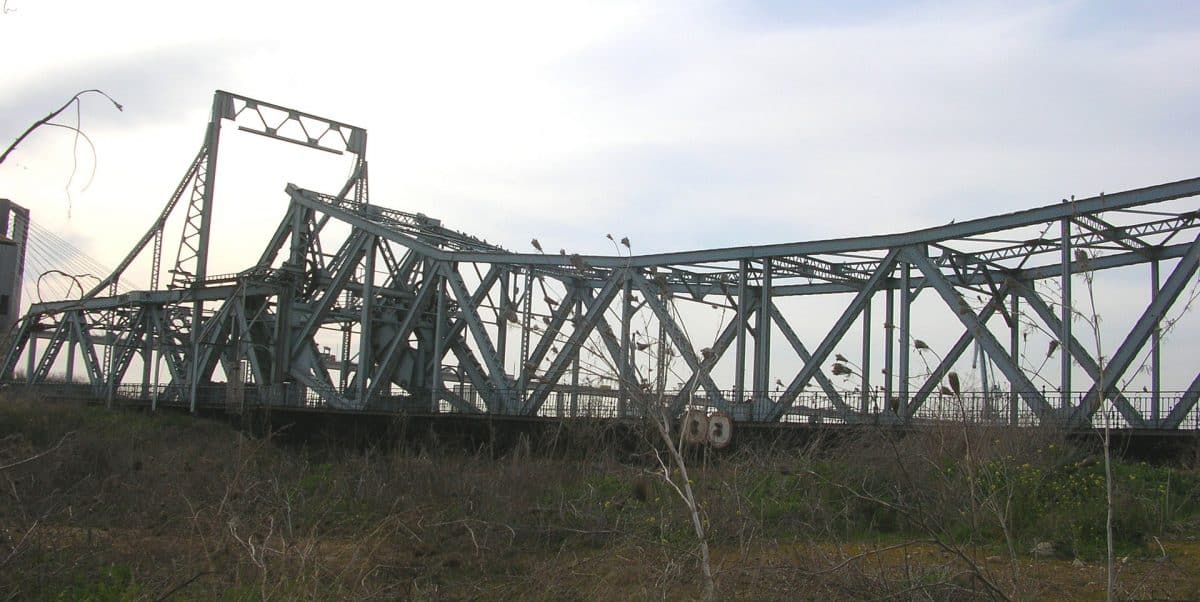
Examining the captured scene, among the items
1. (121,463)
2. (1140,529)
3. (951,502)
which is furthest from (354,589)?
(121,463)

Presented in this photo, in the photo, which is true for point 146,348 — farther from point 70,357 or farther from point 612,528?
point 612,528

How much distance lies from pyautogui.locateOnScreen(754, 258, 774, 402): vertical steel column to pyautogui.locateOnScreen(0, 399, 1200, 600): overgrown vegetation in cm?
587

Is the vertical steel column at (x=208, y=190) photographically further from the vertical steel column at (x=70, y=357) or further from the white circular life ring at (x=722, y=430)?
the white circular life ring at (x=722, y=430)

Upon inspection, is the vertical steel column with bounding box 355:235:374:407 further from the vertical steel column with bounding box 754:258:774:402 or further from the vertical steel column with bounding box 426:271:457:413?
the vertical steel column with bounding box 754:258:774:402

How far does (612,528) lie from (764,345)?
12584mm

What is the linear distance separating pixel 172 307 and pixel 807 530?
44.9 m

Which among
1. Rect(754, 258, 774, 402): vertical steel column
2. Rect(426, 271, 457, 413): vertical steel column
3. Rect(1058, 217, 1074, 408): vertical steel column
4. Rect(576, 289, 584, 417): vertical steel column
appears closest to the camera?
Rect(576, 289, 584, 417): vertical steel column

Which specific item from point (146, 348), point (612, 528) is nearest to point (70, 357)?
point (146, 348)

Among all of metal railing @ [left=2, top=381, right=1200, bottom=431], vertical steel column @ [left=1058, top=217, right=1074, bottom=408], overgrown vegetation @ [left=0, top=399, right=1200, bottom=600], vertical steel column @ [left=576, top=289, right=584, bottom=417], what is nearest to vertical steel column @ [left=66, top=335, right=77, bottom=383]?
metal railing @ [left=2, top=381, right=1200, bottom=431]

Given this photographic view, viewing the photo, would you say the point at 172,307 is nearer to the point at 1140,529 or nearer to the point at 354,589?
the point at 354,589

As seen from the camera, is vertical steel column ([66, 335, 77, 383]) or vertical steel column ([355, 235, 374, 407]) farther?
vertical steel column ([66, 335, 77, 383])

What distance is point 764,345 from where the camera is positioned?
33.5 m

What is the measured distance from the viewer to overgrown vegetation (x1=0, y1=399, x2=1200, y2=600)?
54.2ft

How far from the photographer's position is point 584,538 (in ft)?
73.6
